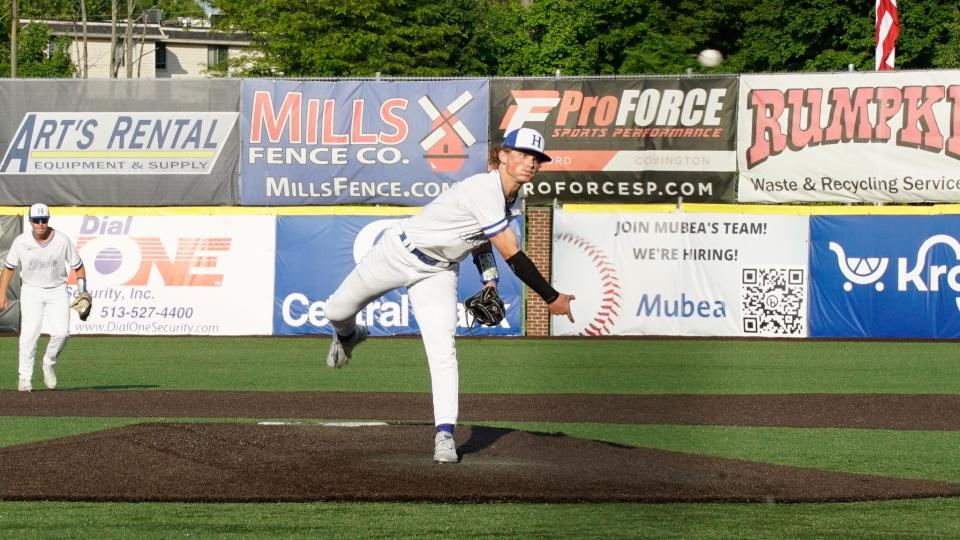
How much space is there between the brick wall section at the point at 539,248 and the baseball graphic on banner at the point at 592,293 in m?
0.24

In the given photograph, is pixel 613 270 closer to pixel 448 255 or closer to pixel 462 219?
pixel 448 255

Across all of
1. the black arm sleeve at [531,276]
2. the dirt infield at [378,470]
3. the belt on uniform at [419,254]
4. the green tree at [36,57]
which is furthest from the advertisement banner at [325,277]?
the green tree at [36,57]

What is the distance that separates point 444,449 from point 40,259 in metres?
7.27

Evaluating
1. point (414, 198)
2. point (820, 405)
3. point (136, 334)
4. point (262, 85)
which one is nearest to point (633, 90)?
point (414, 198)

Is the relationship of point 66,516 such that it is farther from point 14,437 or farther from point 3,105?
point 3,105

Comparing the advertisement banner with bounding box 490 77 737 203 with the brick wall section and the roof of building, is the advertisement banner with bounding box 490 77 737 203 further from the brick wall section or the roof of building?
the roof of building

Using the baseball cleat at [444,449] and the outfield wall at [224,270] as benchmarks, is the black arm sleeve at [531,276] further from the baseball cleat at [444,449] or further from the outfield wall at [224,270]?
the outfield wall at [224,270]

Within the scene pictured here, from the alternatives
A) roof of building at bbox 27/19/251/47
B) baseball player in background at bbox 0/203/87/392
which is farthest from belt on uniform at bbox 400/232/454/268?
roof of building at bbox 27/19/251/47

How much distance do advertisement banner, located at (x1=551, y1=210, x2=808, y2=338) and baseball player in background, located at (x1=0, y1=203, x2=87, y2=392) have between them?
10.7m

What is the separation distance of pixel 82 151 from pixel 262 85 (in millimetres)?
3681

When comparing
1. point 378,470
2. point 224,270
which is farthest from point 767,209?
point 378,470

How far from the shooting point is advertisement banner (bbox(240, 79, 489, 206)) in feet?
79.7

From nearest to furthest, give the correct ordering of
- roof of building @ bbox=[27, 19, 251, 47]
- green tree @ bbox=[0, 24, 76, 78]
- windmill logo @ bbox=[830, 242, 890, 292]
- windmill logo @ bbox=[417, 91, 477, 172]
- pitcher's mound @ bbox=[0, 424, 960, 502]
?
pitcher's mound @ bbox=[0, 424, 960, 502], windmill logo @ bbox=[830, 242, 890, 292], windmill logo @ bbox=[417, 91, 477, 172], green tree @ bbox=[0, 24, 76, 78], roof of building @ bbox=[27, 19, 251, 47]

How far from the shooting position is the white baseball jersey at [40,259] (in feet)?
45.2
